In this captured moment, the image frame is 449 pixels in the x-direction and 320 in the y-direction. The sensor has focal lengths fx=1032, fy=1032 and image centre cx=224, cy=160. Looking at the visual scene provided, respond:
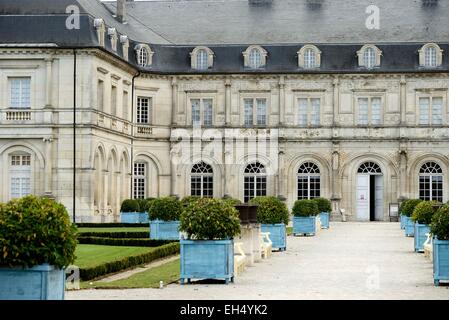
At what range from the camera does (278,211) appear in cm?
2928

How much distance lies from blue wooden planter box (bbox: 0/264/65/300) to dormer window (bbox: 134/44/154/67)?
4049cm

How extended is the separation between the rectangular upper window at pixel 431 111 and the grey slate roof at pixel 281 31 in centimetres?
171

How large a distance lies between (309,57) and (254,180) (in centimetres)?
713

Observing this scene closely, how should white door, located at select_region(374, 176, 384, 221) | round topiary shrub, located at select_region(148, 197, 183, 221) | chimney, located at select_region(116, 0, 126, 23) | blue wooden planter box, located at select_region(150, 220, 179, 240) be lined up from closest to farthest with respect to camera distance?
blue wooden planter box, located at select_region(150, 220, 179, 240)
round topiary shrub, located at select_region(148, 197, 183, 221)
white door, located at select_region(374, 176, 384, 221)
chimney, located at select_region(116, 0, 126, 23)

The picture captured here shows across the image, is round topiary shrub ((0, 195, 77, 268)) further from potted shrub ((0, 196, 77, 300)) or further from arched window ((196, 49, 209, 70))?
arched window ((196, 49, 209, 70))

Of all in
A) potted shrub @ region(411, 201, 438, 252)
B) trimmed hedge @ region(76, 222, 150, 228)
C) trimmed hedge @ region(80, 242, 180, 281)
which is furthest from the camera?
trimmed hedge @ region(76, 222, 150, 228)

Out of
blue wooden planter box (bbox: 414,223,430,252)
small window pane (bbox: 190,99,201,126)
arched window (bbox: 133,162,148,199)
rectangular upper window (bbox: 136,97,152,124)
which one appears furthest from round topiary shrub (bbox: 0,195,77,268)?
small window pane (bbox: 190,99,201,126)

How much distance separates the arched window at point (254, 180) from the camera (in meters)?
54.9

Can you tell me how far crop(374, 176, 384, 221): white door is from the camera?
54.4m

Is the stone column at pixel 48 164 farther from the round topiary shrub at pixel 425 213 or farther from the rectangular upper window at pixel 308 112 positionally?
the round topiary shrub at pixel 425 213

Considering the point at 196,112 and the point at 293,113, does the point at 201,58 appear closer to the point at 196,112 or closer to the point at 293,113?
the point at 196,112

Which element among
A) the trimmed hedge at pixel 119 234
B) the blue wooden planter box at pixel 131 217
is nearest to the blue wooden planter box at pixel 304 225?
the trimmed hedge at pixel 119 234
